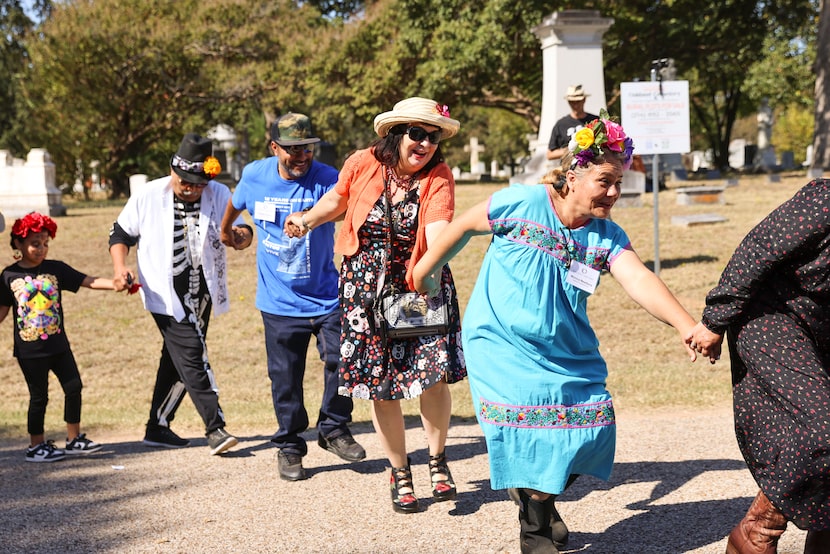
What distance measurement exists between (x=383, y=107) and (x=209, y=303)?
29.5 meters

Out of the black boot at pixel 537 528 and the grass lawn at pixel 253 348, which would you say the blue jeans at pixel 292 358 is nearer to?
the grass lawn at pixel 253 348

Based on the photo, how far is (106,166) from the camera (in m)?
37.9

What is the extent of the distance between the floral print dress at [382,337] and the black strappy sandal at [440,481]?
0.39 meters

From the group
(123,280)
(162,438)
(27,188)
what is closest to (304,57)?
(27,188)

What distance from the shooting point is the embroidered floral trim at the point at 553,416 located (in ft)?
13.0

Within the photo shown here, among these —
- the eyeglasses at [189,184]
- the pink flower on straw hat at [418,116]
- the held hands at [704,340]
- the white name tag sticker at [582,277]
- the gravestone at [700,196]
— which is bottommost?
the gravestone at [700,196]

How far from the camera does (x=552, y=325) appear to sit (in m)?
3.97

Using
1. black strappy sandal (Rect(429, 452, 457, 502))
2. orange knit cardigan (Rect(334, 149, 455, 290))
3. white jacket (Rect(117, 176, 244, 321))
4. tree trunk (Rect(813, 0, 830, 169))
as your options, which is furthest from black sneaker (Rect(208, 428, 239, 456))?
tree trunk (Rect(813, 0, 830, 169))

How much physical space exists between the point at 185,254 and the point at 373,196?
70.3 inches

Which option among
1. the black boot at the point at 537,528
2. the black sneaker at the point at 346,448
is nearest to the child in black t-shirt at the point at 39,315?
the black sneaker at the point at 346,448

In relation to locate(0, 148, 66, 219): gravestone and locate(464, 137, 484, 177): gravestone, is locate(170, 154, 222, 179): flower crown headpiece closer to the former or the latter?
locate(0, 148, 66, 219): gravestone

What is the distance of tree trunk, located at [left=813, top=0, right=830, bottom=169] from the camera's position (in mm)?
25422

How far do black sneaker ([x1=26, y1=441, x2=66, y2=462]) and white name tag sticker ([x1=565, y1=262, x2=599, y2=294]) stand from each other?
151 inches

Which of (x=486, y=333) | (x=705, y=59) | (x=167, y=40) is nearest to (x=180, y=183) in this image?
(x=486, y=333)
